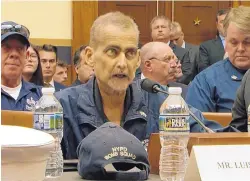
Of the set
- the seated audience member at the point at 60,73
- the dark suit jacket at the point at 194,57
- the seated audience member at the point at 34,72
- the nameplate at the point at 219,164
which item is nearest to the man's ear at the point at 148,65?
the seated audience member at the point at 34,72

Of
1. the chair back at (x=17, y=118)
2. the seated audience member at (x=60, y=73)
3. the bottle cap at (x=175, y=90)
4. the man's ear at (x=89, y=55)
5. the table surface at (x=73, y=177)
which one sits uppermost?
the man's ear at (x=89, y=55)

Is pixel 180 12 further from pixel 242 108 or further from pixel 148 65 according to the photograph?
pixel 242 108

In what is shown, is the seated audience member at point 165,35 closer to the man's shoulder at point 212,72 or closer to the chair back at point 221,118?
the man's shoulder at point 212,72

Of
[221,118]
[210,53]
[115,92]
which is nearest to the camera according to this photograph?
[115,92]

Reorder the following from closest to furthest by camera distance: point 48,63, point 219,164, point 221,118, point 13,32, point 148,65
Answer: point 219,164
point 221,118
point 13,32
point 148,65
point 48,63

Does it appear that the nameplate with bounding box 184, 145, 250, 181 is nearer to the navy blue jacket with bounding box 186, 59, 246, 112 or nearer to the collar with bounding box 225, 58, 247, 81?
the navy blue jacket with bounding box 186, 59, 246, 112

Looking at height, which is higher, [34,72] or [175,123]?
[175,123]

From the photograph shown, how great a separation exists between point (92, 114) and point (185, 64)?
13.7ft

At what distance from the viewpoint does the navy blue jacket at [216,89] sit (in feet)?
12.3

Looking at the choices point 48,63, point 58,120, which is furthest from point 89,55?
point 48,63

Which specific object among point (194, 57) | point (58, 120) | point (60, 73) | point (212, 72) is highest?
point (58, 120)

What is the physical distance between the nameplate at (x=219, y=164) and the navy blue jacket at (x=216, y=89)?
7.08ft

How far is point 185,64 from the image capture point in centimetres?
647

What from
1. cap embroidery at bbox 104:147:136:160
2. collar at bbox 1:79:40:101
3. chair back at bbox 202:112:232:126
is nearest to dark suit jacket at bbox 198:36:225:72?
collar at bbox 1:79:40:101
